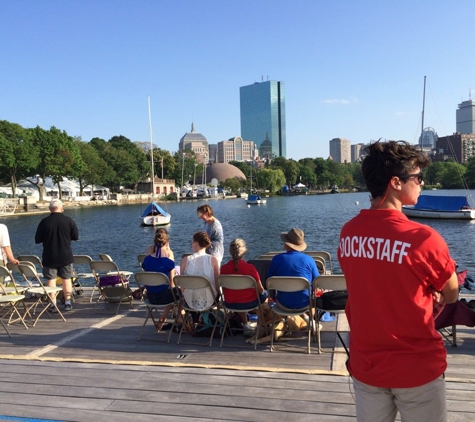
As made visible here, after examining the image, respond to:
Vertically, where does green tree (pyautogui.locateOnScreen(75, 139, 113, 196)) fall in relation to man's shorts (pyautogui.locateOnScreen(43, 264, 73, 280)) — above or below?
above

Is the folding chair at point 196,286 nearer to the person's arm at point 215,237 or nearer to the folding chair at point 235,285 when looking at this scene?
the folding chair at point 235,285

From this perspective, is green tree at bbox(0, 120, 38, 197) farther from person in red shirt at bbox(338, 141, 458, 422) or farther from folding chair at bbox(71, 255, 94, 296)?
person in red shirt at bbox(338, 141, 458, 422)

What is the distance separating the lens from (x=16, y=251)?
2945 centimetres

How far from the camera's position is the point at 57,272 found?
26.7ft

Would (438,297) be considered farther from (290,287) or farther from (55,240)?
(55,240)

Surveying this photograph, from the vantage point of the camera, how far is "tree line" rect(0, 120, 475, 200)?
68000 mm

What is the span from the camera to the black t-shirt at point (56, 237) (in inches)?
311

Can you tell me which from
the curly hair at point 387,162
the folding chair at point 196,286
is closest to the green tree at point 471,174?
the folding chair at point 196,286

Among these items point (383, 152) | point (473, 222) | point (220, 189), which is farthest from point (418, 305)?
point (220, 189)

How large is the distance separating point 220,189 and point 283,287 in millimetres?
129877

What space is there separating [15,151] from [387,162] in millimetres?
71910

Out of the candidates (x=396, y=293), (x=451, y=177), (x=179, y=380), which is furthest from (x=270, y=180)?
(x=396, y=293)

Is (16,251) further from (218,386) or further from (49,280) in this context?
(218,386)

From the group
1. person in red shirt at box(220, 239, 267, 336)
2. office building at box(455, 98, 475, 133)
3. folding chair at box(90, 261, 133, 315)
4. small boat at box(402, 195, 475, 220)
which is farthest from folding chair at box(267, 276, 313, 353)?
office building at box(455, 98, 475, 133)
